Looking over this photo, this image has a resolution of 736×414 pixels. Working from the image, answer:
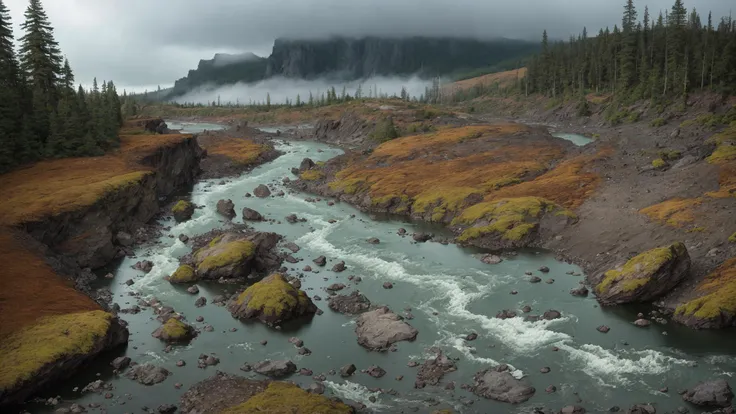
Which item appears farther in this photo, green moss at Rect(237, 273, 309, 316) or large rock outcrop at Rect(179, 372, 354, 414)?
green moss at Rect(237, 273, 309, 316)

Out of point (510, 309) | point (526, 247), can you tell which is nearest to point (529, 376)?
point (510, 309)

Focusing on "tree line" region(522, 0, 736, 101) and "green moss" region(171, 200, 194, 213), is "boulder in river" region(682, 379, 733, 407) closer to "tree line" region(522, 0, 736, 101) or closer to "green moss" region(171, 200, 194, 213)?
"green moss" region(171, 200, 194, 213)

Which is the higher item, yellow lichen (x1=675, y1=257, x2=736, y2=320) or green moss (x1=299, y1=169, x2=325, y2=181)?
green moss (x1=299, y1=169, x2=325, y2=181)

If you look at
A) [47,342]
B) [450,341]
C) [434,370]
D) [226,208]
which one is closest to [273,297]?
[450,341]

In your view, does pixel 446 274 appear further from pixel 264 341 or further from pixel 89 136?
pixel 89 136

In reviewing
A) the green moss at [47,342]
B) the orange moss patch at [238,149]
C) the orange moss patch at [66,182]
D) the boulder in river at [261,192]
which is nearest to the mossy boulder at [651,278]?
the green moss at [47,342]

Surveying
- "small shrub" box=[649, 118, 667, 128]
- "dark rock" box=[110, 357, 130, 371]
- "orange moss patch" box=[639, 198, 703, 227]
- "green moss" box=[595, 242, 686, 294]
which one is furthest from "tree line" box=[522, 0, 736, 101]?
"dark rock" box=[110, 357, 130, 371]

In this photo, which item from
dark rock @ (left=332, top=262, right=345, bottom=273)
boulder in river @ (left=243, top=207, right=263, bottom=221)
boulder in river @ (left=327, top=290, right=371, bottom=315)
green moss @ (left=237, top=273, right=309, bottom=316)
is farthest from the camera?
boulder in river @ (left=243, top=207, right=263, bottom=221)
